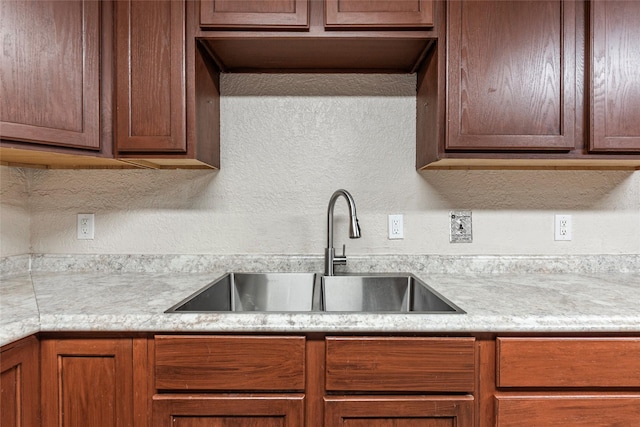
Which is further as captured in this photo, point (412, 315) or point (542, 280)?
point (542, 280)

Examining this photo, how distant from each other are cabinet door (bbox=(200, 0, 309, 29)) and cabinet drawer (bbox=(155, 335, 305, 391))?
965 mm

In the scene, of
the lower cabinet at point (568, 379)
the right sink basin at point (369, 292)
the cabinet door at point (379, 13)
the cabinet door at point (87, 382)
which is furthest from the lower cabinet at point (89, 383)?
the cabinet door at point (379, 13)

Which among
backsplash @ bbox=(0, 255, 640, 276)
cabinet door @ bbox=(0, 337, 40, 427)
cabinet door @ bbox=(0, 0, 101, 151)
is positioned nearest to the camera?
cabinet door @ bbox=(0, 337, 40, 427)

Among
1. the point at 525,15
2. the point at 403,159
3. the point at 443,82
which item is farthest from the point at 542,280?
the point at 525,15

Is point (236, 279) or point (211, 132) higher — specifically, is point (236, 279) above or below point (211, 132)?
below

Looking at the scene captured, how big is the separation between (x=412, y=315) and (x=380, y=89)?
3.22 ft

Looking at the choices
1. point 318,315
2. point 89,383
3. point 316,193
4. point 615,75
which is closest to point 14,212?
point 89,383

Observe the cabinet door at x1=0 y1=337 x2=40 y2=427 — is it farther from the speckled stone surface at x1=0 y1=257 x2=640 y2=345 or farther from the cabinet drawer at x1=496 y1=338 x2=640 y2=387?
the cabinet drawer at x1=496 y1=338 x2=640 y2=387

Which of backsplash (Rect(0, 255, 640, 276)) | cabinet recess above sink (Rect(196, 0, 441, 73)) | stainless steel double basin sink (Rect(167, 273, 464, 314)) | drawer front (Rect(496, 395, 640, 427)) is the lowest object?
drawer front (Rect(496, 395, 640, 427))

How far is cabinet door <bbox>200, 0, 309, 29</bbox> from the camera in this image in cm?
125

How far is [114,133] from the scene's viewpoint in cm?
129

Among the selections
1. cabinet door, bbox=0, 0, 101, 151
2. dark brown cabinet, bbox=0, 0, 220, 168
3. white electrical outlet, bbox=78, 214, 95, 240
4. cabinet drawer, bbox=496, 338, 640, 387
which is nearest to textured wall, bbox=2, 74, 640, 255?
white electrical outlet, bbox=78, 214, 95, 240

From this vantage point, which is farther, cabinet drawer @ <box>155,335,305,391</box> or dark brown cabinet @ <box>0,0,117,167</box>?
dark brown cabinet @ <box>0,0,117,167</box>

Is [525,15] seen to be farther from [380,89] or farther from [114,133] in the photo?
[114,133]
